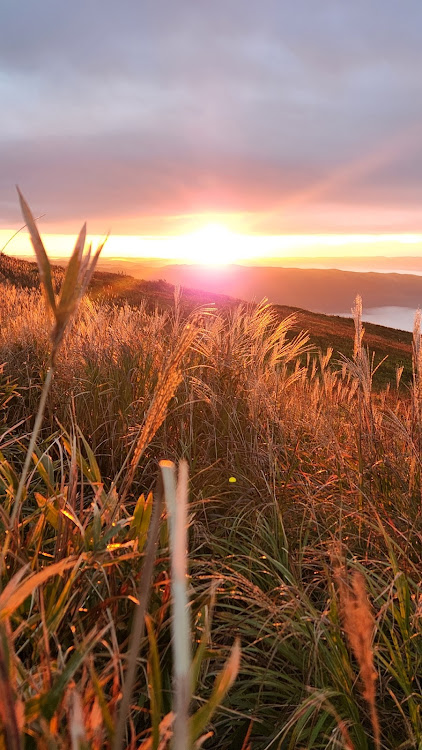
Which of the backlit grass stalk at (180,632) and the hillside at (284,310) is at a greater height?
the backlit grass stalk at (180,632)

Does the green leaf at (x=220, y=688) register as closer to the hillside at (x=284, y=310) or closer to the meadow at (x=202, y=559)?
the meadow at (x=202, y=559)

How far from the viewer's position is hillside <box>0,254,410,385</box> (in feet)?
59.9

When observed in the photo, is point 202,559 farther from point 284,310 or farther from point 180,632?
point 284,310

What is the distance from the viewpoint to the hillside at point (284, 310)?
1825cm

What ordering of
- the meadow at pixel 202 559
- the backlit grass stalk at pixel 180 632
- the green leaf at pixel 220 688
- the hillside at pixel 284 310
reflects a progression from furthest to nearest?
the hillside at pixel 284 310 < the meadow at pixel 202 559 < the green leaf at pixel 220 688 < the backlit grass stalk at pixel 180 632

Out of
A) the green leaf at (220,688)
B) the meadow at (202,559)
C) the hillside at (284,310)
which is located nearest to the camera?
the green leaf at (220,688)

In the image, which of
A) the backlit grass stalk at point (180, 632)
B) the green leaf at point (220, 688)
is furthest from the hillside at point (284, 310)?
the backlit grass stalk at point (180, 632)

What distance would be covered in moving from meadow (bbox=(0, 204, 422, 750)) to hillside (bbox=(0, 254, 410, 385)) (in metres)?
12.3

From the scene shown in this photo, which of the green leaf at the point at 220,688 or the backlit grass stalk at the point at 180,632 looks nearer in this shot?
the backlit grass stalk at the point at 180,632

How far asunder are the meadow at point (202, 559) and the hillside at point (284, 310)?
12346 millimetres

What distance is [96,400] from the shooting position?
11.0 ft

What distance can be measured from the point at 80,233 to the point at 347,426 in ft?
8.45

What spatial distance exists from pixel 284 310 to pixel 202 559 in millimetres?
22764

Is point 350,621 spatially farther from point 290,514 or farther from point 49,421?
point 49,421
